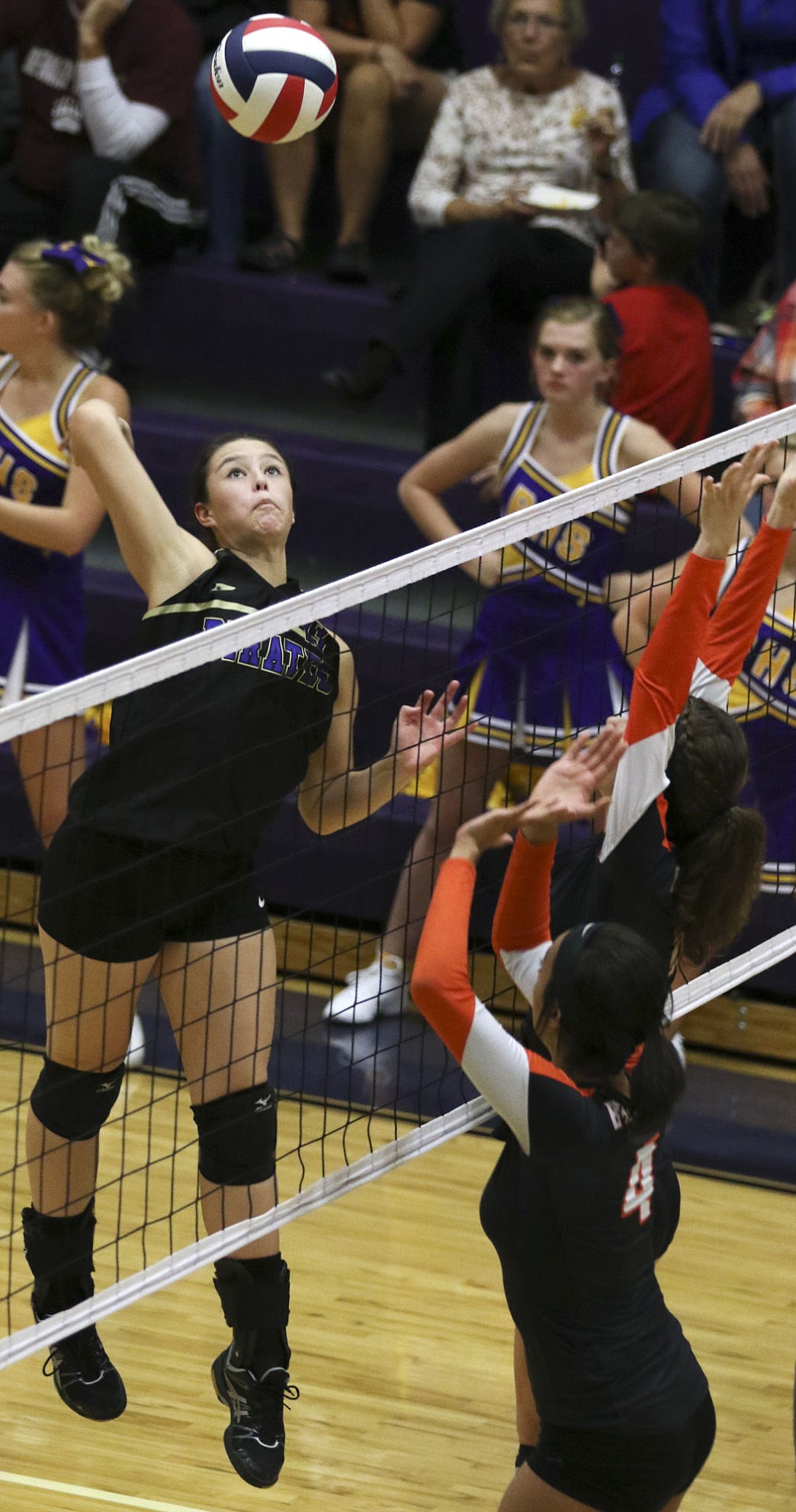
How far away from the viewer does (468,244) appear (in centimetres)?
625

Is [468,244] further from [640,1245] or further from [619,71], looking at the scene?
[640,1245]

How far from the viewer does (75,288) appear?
5.13m

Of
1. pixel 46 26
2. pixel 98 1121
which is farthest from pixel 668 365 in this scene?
pixel 98 1121

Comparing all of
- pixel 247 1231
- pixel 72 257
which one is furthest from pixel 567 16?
pixel 247 1231

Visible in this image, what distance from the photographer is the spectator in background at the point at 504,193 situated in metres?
6.23

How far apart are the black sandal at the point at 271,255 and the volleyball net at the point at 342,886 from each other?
1.42 meters

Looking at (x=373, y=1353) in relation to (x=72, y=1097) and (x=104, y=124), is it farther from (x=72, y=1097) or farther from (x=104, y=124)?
(x=104, y=124)

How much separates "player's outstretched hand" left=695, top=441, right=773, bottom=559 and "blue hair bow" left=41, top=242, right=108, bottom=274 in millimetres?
2683

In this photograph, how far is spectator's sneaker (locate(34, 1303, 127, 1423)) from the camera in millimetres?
3393

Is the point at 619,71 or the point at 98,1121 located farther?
the point at 619,71

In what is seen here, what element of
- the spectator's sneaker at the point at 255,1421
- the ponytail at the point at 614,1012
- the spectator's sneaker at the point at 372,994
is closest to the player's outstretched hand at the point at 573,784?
the ponytail at the point at 614,1012

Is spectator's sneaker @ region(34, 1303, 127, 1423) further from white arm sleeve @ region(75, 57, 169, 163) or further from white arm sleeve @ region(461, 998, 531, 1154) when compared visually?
white arm sleeve @ region(75, 57, 169, 163)

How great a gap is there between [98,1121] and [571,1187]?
0.97m

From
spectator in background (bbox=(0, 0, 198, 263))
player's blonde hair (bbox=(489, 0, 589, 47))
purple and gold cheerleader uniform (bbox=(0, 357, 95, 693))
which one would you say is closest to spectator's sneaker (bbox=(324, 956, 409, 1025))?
purple and gold cheerleader uniform (bbox=(0, 357, 95, 693))
